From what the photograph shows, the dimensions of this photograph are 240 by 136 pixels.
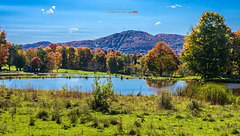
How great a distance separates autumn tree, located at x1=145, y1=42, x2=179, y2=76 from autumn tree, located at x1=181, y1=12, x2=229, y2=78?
2152cm

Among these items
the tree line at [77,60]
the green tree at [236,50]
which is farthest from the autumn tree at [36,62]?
the green tree at [236,50]

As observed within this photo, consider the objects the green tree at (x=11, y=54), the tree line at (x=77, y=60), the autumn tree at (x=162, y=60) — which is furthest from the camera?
the green tree at (x=11, y=54)

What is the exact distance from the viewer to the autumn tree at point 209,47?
48812mm

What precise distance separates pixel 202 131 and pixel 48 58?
105 meters

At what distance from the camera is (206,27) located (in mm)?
50844

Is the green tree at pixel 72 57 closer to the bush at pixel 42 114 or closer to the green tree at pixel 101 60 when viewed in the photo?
the green tree at pixel 101 60

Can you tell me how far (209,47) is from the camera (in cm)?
4991

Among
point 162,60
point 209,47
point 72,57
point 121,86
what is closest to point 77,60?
point 72,57

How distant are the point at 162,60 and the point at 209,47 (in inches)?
995

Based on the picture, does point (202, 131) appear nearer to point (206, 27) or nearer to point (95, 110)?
point (95, 110)

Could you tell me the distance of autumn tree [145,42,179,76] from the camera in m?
73.6

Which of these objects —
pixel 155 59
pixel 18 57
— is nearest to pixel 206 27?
pixel 155 59

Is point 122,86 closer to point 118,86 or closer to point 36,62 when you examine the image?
point 118,86

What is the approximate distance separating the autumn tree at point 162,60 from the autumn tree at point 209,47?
70.6ft
